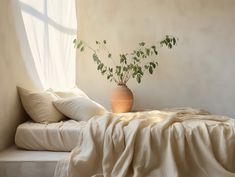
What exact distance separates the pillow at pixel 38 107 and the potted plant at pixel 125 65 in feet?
3.18

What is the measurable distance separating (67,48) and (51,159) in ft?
6.10

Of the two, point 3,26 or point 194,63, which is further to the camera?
point 194,63

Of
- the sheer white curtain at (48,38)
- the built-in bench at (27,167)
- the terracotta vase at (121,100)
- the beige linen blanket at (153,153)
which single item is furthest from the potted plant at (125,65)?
the built-in bench at (27,167)

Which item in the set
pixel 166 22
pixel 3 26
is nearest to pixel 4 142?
pixel 3 26

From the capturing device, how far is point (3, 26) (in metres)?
2.62

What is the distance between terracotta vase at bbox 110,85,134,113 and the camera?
3658 mm

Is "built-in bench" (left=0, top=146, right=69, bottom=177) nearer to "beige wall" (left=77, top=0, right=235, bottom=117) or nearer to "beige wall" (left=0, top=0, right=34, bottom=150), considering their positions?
"beige wall" (left=0, top=0, right=34, bottom=150)

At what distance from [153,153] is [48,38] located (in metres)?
1.72

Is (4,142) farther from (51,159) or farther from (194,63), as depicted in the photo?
(194,63)

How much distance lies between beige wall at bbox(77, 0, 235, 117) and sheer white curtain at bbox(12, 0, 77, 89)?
28 centimetres

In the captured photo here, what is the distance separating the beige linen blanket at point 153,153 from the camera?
231cm

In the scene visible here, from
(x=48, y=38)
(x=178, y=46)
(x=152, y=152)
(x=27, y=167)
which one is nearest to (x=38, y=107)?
(x=27, y=167)

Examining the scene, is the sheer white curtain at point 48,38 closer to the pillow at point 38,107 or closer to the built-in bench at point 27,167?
the pillow at point 38,107

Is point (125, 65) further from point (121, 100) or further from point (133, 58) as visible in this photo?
point (121, 100)
